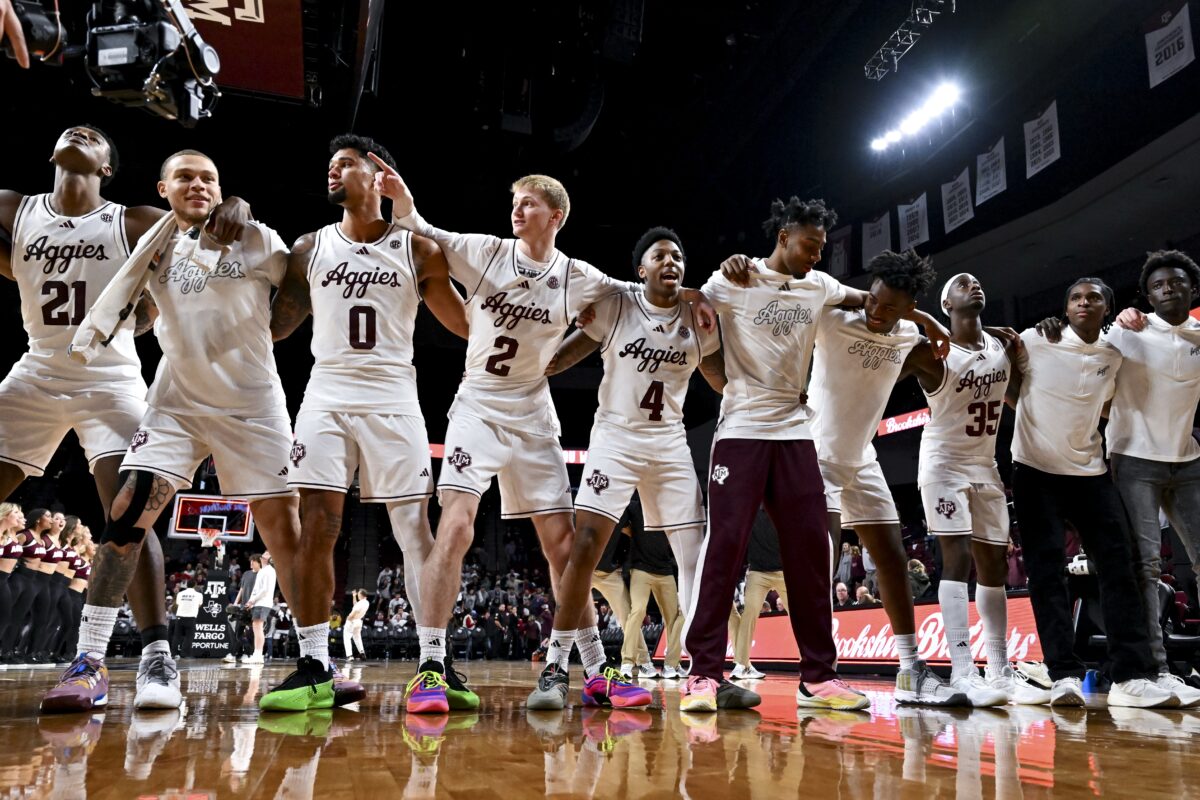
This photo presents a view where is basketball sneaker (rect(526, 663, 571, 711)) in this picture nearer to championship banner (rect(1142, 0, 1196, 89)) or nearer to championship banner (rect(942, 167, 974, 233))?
championship banner (rect(1142, 0, 1196, 89))

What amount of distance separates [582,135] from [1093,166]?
8.28 m

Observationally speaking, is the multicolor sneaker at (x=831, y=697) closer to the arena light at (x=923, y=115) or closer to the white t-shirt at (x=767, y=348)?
the white t-shirt at (x=767, y=348)

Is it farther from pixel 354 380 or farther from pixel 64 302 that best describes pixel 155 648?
pixel 64 302

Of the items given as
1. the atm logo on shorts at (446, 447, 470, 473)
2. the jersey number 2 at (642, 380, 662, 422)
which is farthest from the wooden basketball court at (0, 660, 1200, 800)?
the jersey number 2 at (642, 380, 662, 422)

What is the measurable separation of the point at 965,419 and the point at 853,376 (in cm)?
79

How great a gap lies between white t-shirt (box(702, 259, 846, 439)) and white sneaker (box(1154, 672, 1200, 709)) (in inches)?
84.5

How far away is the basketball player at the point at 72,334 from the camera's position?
12.2ft

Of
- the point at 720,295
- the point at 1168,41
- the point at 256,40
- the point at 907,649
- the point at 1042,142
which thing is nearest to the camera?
the point at 720,295

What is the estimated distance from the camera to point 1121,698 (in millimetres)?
4285

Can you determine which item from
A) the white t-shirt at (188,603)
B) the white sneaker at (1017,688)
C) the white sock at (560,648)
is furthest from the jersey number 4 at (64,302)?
the white t-shirt at (188,603)

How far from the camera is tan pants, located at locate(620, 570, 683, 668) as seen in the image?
27.6 feet

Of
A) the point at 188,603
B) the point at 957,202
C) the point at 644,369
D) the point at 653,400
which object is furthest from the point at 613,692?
the point at 957,202

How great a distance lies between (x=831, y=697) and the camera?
3650 millimetres

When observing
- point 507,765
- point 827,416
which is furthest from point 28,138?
point 507,765
